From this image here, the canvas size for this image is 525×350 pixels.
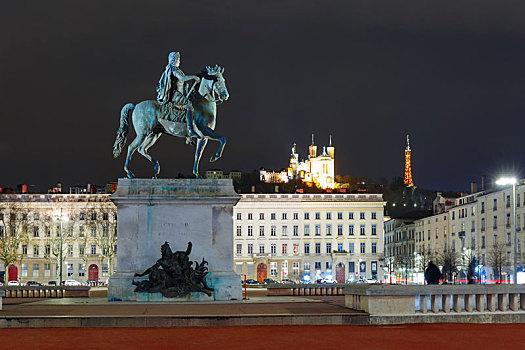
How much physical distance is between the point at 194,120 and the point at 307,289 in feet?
45.9

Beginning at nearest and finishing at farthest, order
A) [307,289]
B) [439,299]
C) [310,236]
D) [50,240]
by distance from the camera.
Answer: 1. [439,299]
2. [307,289]
3. [50,240]
4. [310,236]

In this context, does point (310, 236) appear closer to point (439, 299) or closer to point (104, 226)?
point (104, 226)

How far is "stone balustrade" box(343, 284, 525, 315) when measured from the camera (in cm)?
2405

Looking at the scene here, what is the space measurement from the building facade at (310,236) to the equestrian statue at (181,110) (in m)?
116

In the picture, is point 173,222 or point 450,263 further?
point 450,263

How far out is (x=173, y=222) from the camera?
113 feet

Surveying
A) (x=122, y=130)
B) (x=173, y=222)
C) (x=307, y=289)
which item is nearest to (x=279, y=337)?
(x=173, y=222)

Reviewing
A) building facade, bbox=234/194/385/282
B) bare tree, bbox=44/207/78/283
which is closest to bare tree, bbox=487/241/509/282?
building facade, bbox=234/194/385/282

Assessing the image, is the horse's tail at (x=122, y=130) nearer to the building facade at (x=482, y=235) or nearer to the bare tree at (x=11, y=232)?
the building facade at (x=482, y=235)

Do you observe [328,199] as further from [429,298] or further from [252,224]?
[429,298]

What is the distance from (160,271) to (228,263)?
2.70 metres

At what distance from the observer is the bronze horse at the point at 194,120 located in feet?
116

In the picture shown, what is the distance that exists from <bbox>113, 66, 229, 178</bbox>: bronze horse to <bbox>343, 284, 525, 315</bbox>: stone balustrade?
12584 millimetres

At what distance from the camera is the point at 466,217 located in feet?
417
